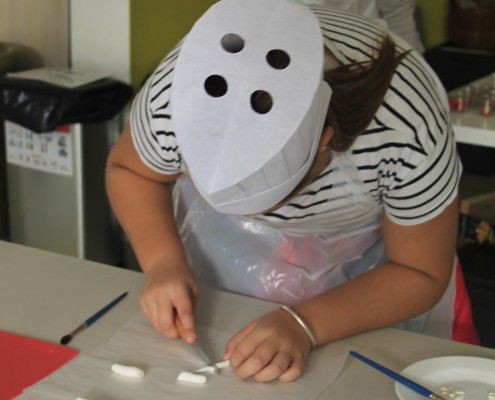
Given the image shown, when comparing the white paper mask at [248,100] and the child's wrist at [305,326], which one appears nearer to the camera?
the white paper mask at [248,100]

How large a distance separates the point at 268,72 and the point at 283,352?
0.33 m

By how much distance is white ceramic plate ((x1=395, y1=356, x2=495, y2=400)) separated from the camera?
96cm

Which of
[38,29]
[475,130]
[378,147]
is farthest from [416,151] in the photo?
[38,29]

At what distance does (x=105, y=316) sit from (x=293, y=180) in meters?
0.34

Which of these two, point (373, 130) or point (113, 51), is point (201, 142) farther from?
point (113, 51)

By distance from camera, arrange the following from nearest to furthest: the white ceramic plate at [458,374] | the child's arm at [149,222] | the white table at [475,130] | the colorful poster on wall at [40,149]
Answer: the white ceramic plate at [458,374] → the child's arm at [149,222] → the white table at [475,130] → the colorful poster on wall at [40,149]

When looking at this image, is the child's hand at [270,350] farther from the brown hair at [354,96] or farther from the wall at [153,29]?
the wall at [153,29]

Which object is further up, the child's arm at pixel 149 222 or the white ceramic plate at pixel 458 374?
the child's arm at pixel 149 222

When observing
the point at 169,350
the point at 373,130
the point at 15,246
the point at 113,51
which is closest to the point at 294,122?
the point at 373,130

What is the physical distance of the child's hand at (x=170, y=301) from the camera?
1055mm

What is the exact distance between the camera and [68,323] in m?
1.09

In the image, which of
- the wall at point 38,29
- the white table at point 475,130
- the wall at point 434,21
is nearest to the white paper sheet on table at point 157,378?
the white table at point 475,130

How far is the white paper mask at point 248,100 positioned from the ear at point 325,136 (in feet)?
0.13

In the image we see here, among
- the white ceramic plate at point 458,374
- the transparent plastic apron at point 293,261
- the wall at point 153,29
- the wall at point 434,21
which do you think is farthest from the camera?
the wall at point 434,21
